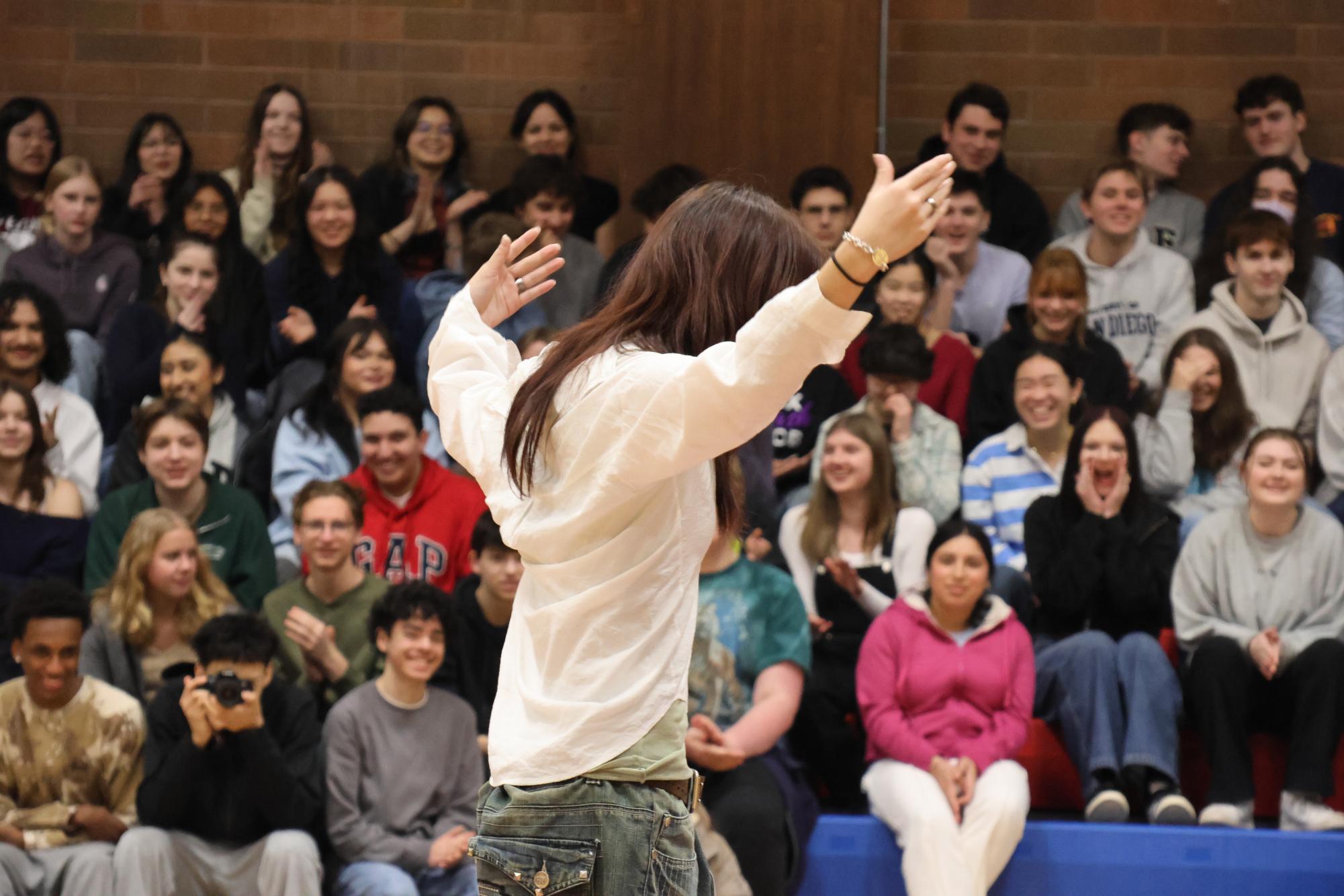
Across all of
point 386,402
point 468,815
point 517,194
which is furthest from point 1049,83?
point 468,815

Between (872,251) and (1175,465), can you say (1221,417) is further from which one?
(872,251)

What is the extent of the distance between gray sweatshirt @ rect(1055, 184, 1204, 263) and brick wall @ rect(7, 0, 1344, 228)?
21.7 inches

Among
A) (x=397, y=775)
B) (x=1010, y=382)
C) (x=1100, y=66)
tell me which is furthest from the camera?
(x=1100, y=66)

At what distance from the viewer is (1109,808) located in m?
4.52

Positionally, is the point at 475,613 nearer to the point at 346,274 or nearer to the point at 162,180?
the point at 346,274

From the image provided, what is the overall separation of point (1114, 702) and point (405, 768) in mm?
1907

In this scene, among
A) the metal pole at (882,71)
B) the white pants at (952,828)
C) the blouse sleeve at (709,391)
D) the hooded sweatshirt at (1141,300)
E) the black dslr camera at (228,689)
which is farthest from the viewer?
the metal pole at (882,71)

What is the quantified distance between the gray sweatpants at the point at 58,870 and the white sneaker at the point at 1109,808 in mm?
2520

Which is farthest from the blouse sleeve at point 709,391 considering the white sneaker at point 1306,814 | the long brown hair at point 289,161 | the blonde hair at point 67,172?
the long brown hair at point 289,161

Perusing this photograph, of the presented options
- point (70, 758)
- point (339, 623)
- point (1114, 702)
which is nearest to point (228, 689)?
point (70, 758)

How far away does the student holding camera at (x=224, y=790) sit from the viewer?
4.18 metres

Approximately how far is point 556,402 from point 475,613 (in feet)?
9.66

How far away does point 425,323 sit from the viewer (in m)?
6.31

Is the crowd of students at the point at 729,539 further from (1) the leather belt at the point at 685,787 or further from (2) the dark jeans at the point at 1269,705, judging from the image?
(1) the leather belt at the point at 685,787
